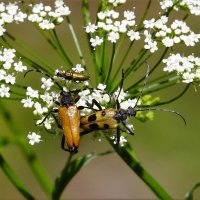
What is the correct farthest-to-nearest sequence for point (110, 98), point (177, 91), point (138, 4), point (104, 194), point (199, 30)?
point (138, 4)
point (199, 30)
point (177, 91)
point (104, 194)
point (110, 98)

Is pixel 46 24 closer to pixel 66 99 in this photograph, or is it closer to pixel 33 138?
pixel 66 99

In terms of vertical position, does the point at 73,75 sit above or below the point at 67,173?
above

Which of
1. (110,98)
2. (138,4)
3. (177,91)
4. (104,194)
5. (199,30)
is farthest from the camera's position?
(138,4)

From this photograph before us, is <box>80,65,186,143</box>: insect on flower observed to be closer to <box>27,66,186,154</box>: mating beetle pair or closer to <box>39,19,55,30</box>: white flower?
<box>27,66,186,154</box>: mating beetle pair

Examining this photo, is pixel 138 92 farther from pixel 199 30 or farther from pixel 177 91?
pixel 199 30

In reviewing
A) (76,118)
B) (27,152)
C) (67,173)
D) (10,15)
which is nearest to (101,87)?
(76,118)

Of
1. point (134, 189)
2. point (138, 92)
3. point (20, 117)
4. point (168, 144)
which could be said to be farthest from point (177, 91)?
point (138, 92)
